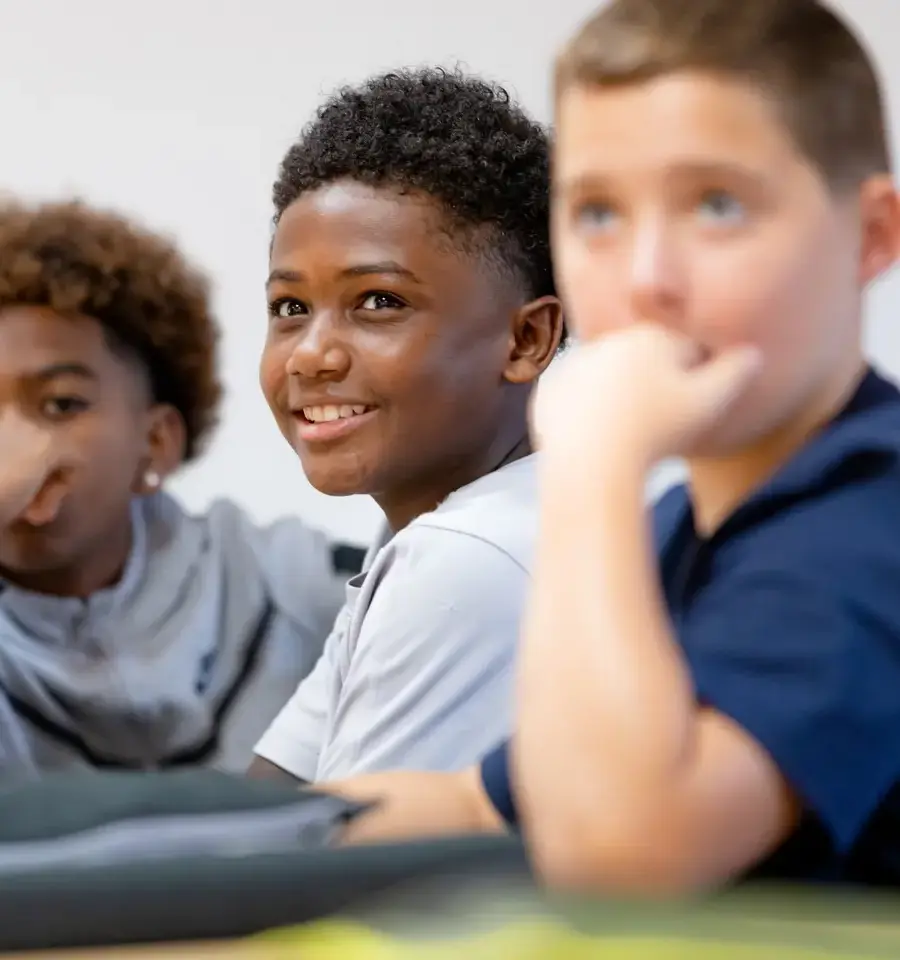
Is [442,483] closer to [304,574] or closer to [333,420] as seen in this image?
[333,420]

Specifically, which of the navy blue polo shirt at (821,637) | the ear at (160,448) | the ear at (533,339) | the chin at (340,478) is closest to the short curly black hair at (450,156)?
the ear at (533,339)

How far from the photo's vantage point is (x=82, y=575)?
92 centimetres

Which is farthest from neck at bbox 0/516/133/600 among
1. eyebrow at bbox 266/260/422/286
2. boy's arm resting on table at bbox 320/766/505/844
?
boy's arm resting on table at bbox 320/766/505/844

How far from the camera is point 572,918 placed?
1.08ft

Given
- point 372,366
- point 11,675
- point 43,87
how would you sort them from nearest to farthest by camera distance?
1. point 372,366
2. point 11,675
3. point 43,87

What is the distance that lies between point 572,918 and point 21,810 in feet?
0.61

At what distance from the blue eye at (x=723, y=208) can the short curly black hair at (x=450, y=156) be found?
322 millimetres

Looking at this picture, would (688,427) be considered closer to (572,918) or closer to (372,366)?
(572,918)

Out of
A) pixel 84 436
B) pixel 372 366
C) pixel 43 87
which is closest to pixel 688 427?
pixel 372 366

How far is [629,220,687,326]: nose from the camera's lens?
384 millimetres

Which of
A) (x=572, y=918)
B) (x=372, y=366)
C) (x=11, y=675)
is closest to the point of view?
(x=572, y=918)

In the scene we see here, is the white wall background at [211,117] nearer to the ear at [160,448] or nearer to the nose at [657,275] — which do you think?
the ear at [160,448]

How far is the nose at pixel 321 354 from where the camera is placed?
672mm

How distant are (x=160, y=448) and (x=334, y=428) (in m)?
0.33
